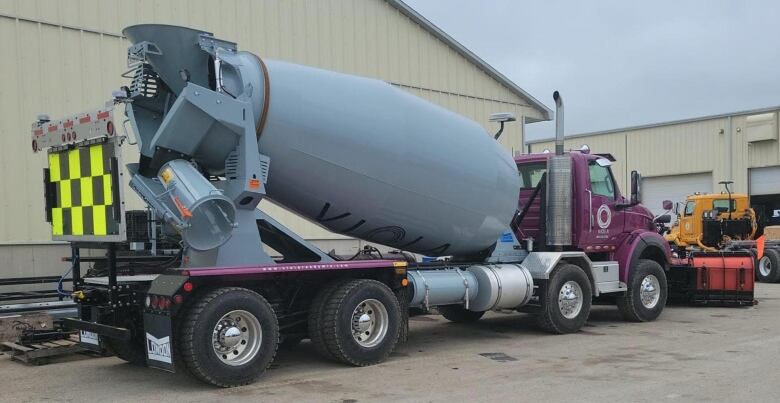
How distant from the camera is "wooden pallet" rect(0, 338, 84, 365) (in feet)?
27.2

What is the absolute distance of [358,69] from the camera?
15.9 metres

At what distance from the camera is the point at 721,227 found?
67.9ft

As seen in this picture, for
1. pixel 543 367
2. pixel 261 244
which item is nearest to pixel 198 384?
pixel 261 244

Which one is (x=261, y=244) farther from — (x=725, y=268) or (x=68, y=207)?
(x=725, y=268)

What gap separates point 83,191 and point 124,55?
20.0 ft

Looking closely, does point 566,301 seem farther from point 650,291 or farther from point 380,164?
point 380,164

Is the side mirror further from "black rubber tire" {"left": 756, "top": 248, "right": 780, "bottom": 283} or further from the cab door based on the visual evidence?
"black rubber tire" {"left": 756, "top": 248, "right": 780, "bottom": 283}

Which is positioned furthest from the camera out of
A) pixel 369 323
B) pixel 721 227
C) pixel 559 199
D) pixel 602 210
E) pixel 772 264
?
pixel 772 264

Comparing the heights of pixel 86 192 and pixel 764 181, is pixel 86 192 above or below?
above

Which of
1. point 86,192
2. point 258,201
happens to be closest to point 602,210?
point 258,201

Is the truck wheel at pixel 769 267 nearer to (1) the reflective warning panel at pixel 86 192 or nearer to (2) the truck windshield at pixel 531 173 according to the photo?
(2) the truck windshield at pixel 531 173

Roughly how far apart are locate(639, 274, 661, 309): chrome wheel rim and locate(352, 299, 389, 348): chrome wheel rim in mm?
5519

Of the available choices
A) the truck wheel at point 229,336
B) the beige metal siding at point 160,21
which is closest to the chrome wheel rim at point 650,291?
the beige metal siding at point 160,21

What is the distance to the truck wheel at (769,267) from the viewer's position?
816 inches
